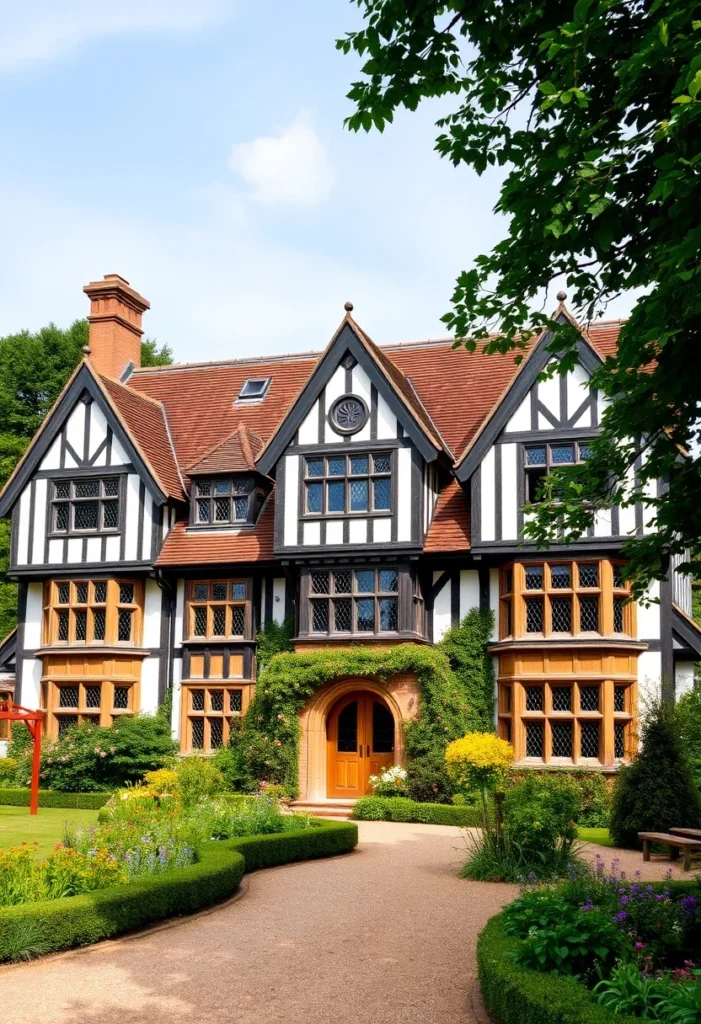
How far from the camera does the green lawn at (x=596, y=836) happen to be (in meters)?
18.0

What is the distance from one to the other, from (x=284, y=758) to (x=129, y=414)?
9330mm

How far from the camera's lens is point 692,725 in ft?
64.7

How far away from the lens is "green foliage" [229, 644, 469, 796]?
22.8 meters

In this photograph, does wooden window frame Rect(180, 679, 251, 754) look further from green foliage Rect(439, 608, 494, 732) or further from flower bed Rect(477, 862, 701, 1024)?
flower bed Rect(477, 862, 701, 1024)

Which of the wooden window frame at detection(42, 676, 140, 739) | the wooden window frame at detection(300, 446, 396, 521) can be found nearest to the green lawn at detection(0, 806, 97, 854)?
the wooden window frame at detection(42, 676, 140, 739)

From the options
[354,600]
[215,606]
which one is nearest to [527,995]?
[354,600]

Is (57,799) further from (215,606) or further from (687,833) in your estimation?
(687,833)

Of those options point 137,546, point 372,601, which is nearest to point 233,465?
point 137,546

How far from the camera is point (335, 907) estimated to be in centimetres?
1240

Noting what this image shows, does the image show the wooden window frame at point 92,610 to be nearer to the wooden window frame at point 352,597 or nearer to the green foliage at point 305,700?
the green foliage at point 305,700

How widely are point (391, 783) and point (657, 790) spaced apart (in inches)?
268

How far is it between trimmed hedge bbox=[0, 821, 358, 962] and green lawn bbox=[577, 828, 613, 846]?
19.5 ft

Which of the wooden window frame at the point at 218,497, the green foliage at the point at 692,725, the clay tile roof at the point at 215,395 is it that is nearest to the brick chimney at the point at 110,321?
the clay tile roof at the point at 215,395

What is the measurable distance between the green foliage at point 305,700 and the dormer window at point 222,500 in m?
3.84
